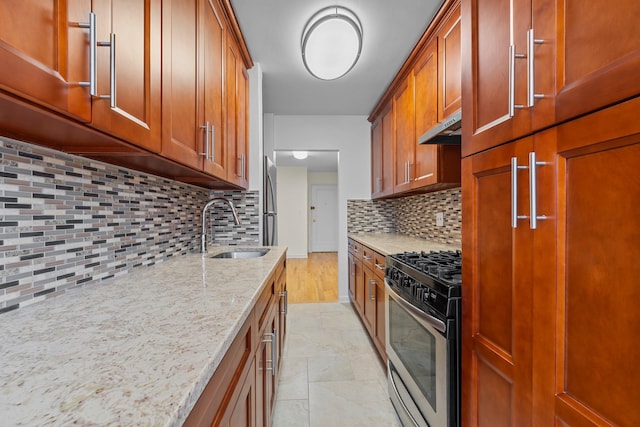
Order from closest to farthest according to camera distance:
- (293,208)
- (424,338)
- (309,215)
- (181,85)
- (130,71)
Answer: (130,71)
(181,85)
(424,338)
(293,208)
(309,215)

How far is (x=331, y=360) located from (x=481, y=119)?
79.1 inches

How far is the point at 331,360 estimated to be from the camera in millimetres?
2268

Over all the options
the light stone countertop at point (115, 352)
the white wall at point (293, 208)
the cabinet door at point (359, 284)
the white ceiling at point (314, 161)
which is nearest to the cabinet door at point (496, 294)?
the light stone countertop at point (115, 352)

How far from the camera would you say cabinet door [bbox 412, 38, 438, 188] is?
1953 mm

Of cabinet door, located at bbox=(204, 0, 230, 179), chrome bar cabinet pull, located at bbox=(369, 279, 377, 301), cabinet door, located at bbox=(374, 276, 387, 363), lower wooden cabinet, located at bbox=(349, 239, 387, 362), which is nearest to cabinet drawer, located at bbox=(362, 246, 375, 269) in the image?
lower wooden cabinet, located at bbox=(349, 239, 387, 362)

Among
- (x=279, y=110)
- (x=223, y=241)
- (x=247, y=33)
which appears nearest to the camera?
(x=247, y=33)

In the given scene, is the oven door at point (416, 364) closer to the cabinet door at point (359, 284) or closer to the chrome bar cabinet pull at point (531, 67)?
the chrome bar cabinet pull at point (531, 67)

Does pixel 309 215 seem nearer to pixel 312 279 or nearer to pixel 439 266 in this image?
pixel 312 279

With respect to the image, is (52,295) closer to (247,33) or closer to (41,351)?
(41,351)

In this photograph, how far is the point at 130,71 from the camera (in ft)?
2.68

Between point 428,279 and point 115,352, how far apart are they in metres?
1.10

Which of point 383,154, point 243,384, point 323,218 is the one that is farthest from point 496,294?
point 323,218

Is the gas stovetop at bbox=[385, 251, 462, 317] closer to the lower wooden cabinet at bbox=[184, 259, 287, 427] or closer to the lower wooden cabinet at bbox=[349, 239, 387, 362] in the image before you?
the lower wooden cabinet at bbox=[349, 239, 387, 362]

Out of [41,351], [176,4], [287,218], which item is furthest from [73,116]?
[287,218]
